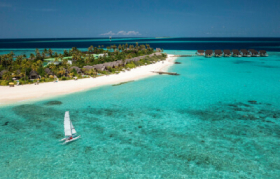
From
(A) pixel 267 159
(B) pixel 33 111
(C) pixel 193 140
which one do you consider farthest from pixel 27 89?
(A) pixel 267 159

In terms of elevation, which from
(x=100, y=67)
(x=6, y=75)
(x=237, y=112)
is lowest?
(x=237, y=112)

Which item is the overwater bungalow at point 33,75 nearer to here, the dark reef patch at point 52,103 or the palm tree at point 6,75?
the palm tree at point 6,75

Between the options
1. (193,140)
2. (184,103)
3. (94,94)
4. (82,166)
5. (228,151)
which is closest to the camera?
(82,166)

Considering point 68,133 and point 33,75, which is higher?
point 33,75

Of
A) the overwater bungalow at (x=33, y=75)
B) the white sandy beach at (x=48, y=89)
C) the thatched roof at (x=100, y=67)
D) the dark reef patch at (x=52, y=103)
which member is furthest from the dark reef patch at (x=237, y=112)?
the overwater bungalow at (x=33, y=75)

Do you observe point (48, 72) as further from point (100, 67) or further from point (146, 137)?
point (146, 137)

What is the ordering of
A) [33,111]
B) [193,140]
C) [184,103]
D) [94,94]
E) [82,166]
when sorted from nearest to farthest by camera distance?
[82,166]
[193,140]
[33,111]
[184,103]
[94,94]

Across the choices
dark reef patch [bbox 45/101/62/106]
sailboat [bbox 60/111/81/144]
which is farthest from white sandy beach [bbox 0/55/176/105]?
sailboat [bbox 60/111/81/144]

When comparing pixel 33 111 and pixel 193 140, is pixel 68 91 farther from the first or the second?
pixel 193 140

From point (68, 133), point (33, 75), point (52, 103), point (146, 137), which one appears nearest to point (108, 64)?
point (33, 75)
